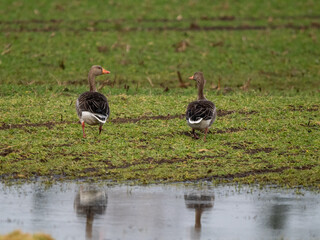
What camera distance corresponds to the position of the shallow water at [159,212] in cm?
912

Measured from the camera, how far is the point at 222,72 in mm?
25562

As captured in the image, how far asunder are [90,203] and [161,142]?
4.22 metres

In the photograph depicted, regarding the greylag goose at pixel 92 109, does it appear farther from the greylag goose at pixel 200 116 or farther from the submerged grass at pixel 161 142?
the greylag goose at pixel 200 116

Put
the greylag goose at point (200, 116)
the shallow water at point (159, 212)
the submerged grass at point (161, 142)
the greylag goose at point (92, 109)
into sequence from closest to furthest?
1. the shallow water at point (159, 212)
2. the submerged grass at point (161, 142)
3. the greylag goose at point (200, 116)
4. the greylag goose at point (92, 109)

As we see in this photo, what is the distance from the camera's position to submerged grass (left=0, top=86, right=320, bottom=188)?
1244 centimetres

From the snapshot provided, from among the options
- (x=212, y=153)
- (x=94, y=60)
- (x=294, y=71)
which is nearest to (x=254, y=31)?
(x=294, y=71)

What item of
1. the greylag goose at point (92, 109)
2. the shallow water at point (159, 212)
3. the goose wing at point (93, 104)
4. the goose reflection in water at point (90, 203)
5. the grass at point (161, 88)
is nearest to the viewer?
the shallow water at point (159, 212)

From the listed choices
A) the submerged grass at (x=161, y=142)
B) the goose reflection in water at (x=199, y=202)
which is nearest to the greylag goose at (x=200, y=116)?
the submerged grass at (x=161, y=142)

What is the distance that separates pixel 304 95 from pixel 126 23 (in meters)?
13.4

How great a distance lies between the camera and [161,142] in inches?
571

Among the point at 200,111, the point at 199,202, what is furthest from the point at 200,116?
the point at 199,202

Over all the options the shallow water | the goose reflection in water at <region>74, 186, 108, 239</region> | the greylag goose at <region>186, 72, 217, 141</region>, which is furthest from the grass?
the goose reflection in water at <region>74, 186, 108, 239</region>

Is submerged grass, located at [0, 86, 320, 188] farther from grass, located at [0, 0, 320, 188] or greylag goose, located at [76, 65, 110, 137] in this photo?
greylag goose, located at [76, 65, 110, 137]

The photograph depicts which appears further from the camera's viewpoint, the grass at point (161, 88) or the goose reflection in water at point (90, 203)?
the grass at point (161, 88)
